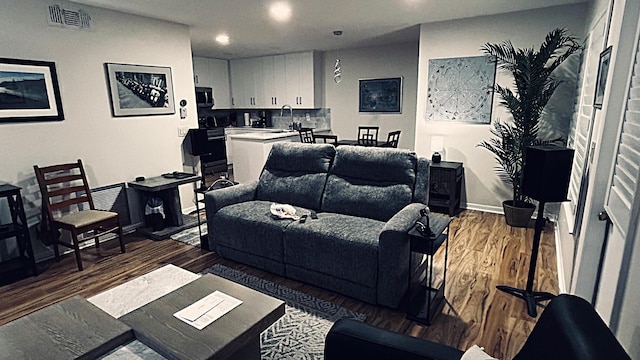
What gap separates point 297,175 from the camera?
11.4 feet

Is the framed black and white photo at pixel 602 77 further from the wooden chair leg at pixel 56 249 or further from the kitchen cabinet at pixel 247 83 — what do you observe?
the kitchen cabinet at pixel 247 83

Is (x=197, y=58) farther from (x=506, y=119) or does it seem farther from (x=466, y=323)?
(x=466, y=323)

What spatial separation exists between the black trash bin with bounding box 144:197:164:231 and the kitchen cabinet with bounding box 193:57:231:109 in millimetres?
4021

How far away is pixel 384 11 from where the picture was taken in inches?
154

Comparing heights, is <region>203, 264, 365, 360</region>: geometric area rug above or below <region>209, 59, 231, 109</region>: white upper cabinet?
below

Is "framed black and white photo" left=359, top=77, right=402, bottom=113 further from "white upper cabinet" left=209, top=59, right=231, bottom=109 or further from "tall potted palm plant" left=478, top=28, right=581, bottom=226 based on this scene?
"white upper cabinet" left=209, top=59, right=231, bottom=109

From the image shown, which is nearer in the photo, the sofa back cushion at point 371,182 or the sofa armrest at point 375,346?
the sofa armrest at point 375,346

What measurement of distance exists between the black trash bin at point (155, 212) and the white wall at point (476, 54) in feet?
11.5

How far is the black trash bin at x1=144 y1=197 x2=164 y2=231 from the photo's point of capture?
392 cm

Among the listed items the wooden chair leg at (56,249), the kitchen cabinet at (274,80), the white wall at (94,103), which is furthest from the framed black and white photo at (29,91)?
the kitchen cabinet at (274,80)

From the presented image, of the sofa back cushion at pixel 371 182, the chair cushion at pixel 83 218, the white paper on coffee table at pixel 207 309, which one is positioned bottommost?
the white paper on coffee table at pixel 207 309

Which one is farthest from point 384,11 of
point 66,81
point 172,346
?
point 172,346

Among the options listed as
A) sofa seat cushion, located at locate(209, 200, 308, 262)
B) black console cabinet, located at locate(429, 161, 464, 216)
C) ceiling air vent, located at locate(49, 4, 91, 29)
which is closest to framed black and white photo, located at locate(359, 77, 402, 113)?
black console cabinet, located at locate(429, 161, 464, 216)

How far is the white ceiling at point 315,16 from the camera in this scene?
11.7 ft
